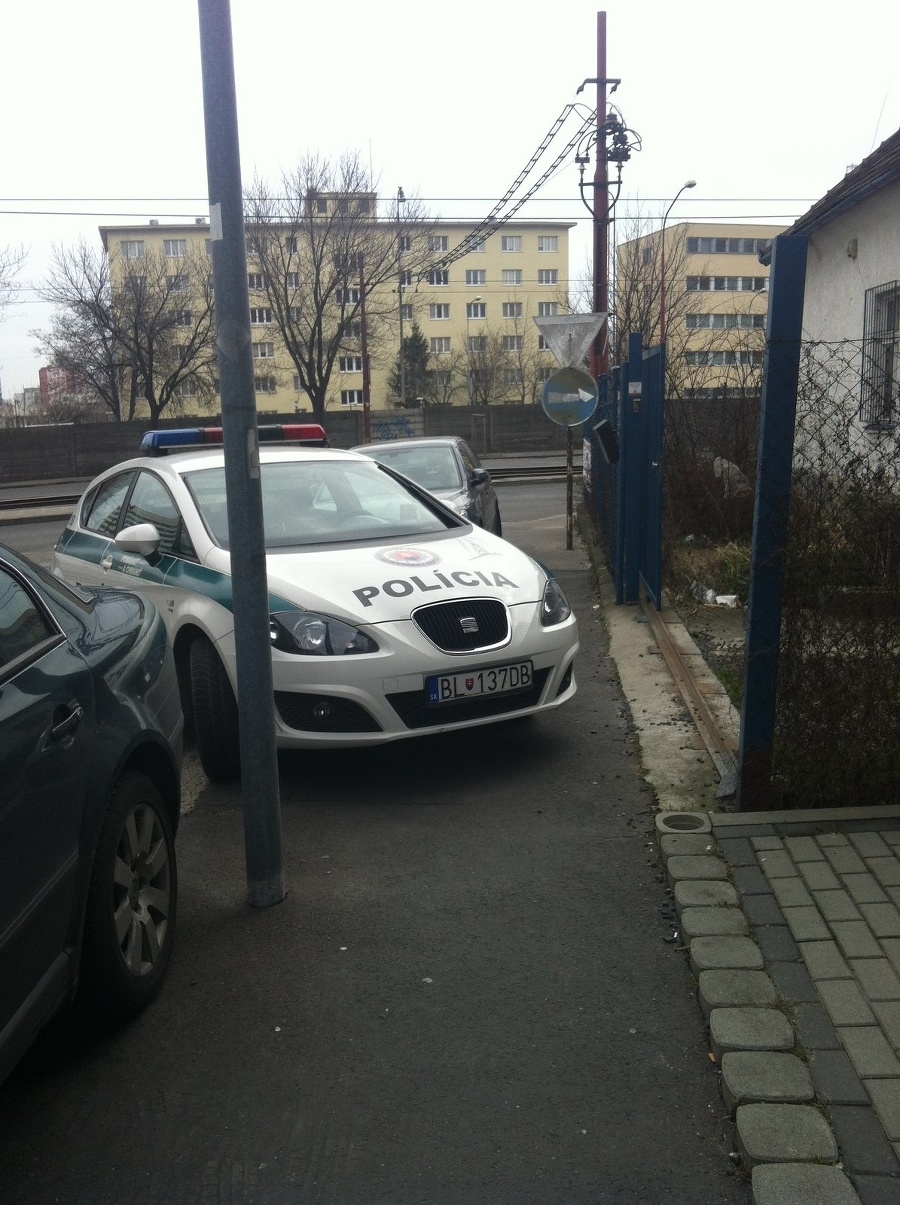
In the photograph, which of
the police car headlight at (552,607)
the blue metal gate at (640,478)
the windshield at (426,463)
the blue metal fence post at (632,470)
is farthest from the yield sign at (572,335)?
the police car headlight at (552,607)

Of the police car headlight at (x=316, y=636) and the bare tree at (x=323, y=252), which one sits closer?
the police car headlight at (x=316, y=636)

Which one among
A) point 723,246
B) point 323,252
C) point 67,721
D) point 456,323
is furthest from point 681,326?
point 456,323

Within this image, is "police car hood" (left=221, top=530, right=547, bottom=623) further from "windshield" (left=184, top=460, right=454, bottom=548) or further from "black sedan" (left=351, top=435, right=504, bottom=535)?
"black sedan" (left=351, top=435, right=504, bottom=535)

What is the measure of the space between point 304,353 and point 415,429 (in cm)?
588

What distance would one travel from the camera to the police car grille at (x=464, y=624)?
5.28 metres

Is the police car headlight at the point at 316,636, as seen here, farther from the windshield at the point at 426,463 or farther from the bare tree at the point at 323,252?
the bare tree at the point at 323,252

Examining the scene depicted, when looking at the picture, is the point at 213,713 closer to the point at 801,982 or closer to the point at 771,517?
the point at 771,517

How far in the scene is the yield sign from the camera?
13227mm

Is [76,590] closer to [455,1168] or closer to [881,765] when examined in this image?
[455,1168]

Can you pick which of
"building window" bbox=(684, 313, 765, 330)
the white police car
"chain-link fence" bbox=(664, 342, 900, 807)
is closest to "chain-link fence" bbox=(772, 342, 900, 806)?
"chain-link fence" bbox=(664, 342, 900, 807)

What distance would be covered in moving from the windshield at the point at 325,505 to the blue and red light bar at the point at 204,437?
802 mm

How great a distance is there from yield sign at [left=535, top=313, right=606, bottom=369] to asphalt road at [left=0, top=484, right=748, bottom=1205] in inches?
359

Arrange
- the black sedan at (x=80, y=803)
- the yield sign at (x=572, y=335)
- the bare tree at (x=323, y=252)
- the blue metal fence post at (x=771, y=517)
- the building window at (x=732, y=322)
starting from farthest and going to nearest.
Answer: the bare tree at (x=323, y=252), the yield sign at (x=572, y=335), the building window at (x=732, y=322), the blue metal fence post at (x=771, y=517), the black sedan at (x=80, y=803)

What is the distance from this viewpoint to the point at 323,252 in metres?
43.8
